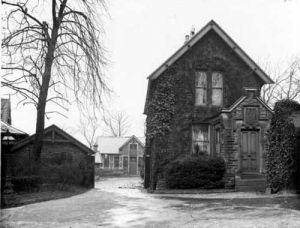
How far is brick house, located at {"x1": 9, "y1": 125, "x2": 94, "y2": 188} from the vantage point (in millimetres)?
24734

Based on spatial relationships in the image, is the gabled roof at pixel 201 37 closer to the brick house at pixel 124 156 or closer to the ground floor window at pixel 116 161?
the brick house at pixel 124 156

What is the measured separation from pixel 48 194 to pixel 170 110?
8.20 m

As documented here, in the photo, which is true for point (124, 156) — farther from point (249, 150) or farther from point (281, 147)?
point (281, 147)

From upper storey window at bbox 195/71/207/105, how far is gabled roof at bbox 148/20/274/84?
5.62 ft

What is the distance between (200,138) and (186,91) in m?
2.84

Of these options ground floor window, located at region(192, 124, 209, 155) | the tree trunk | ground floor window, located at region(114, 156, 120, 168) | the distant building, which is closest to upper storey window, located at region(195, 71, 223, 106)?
ground floor window, located at region(192, 124, 209, 155)

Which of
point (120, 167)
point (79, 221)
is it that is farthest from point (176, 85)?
point (120, 167)

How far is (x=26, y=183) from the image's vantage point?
2042 cm

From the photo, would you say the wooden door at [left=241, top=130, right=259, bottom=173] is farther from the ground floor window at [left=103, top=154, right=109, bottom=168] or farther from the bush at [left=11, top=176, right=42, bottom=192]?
the ground floor window at [left=103, top=154, right=109, bottom=168]

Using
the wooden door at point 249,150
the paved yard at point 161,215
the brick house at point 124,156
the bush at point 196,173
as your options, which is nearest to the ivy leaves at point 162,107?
the bush at point 196,173

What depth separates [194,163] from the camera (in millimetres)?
21266

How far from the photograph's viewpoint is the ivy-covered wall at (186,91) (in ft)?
78.4

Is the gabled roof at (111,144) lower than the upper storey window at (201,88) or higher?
lower

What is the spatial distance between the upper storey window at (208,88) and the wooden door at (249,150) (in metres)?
3.32
